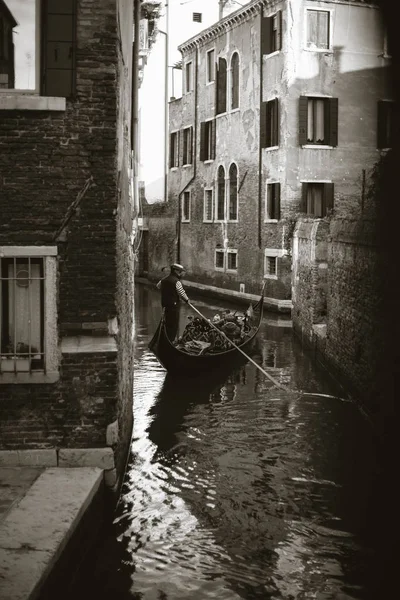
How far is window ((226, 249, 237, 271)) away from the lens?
22294mm

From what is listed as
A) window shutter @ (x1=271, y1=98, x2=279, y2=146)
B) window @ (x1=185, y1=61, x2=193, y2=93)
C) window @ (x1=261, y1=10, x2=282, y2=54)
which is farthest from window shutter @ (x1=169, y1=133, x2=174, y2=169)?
window shutter @ (x1=271, y1=98, x2=279, y2=146)

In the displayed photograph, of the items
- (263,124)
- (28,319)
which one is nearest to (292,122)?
(263,124)

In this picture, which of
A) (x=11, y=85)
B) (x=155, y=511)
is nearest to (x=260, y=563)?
(x=155, y=511)

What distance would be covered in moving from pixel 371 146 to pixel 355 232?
1083 centimetres

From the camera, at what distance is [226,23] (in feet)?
73.2

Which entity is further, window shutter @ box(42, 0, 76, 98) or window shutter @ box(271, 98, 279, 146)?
window shutter @ box(271, 98, 279, 146)

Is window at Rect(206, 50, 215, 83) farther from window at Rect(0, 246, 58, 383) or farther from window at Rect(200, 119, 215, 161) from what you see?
window at Rect(0, 246, 58, 383)

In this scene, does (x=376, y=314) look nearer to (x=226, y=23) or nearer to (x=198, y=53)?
(x=226, y=23)

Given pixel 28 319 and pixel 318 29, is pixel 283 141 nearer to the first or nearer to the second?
pixel 318 29

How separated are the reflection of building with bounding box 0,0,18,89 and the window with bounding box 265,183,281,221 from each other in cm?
1478

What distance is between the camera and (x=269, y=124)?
791 inches

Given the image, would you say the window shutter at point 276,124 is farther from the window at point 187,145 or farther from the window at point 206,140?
the window at point 187,145

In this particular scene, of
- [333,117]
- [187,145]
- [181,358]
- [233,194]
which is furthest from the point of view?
[187,145]

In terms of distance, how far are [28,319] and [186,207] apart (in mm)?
21211
